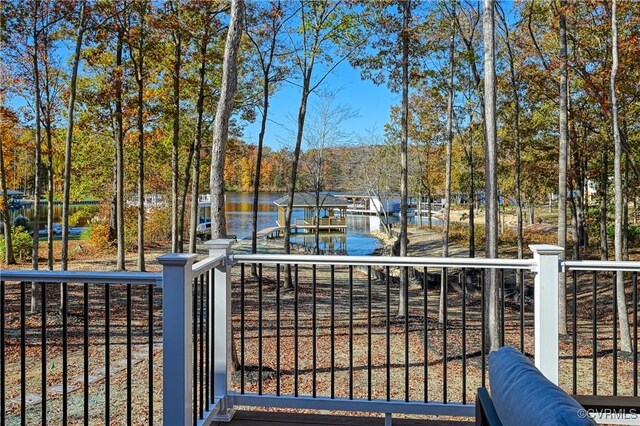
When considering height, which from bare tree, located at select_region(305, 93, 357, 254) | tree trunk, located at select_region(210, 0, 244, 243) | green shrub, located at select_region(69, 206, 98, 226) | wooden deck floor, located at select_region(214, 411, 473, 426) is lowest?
wooden deck floor, located at select_region(214, 411, 473, 426)

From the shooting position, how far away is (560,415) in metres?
0.85

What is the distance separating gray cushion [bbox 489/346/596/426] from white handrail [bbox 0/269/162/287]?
1490 millimetres

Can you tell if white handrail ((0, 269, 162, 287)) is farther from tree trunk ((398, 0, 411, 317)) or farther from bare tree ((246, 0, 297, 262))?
bare tree ((246, 0, 297, 262))

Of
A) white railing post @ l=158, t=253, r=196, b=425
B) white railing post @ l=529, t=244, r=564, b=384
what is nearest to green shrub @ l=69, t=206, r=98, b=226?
white railing post @ l=158, t=253, r=196, b=425

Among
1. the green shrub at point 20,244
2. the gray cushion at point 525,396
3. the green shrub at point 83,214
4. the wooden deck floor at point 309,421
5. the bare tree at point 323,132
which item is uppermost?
the bare tree at point 323,132

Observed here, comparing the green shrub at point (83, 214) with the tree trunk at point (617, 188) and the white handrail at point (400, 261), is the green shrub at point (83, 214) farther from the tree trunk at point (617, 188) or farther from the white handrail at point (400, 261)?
the white handrail at point (400, 261)

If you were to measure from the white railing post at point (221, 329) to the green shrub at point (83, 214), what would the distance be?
60.0 feet

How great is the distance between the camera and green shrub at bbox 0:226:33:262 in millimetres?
13698

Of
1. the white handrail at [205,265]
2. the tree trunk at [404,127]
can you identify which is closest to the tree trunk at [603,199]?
the tree trunk at [404,127]

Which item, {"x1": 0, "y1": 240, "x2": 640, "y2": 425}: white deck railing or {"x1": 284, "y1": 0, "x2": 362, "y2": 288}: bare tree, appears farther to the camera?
{"x1": 284, "y1": 0, "x2": 362, "y2": 288}: bare tree

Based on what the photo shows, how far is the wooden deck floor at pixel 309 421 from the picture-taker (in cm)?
261

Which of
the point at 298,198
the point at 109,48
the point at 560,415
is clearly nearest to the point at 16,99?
the point at 109,48

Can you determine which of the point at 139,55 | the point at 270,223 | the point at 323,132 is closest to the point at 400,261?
the point at 139,55

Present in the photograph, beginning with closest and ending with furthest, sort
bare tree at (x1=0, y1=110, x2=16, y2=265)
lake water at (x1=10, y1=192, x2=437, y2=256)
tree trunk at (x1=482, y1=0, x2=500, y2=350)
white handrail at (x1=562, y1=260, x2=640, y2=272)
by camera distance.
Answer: white handrail at (x1=562, y1=260, x2=640, y2=272) → tree trunk at (x1=482, y1=0, x2=500, y2=350) → bare tree at (x1=0, y1=110, x2=16, y2=265) → lake water at (x1=10, y1=192, x2=437, y2=256)
